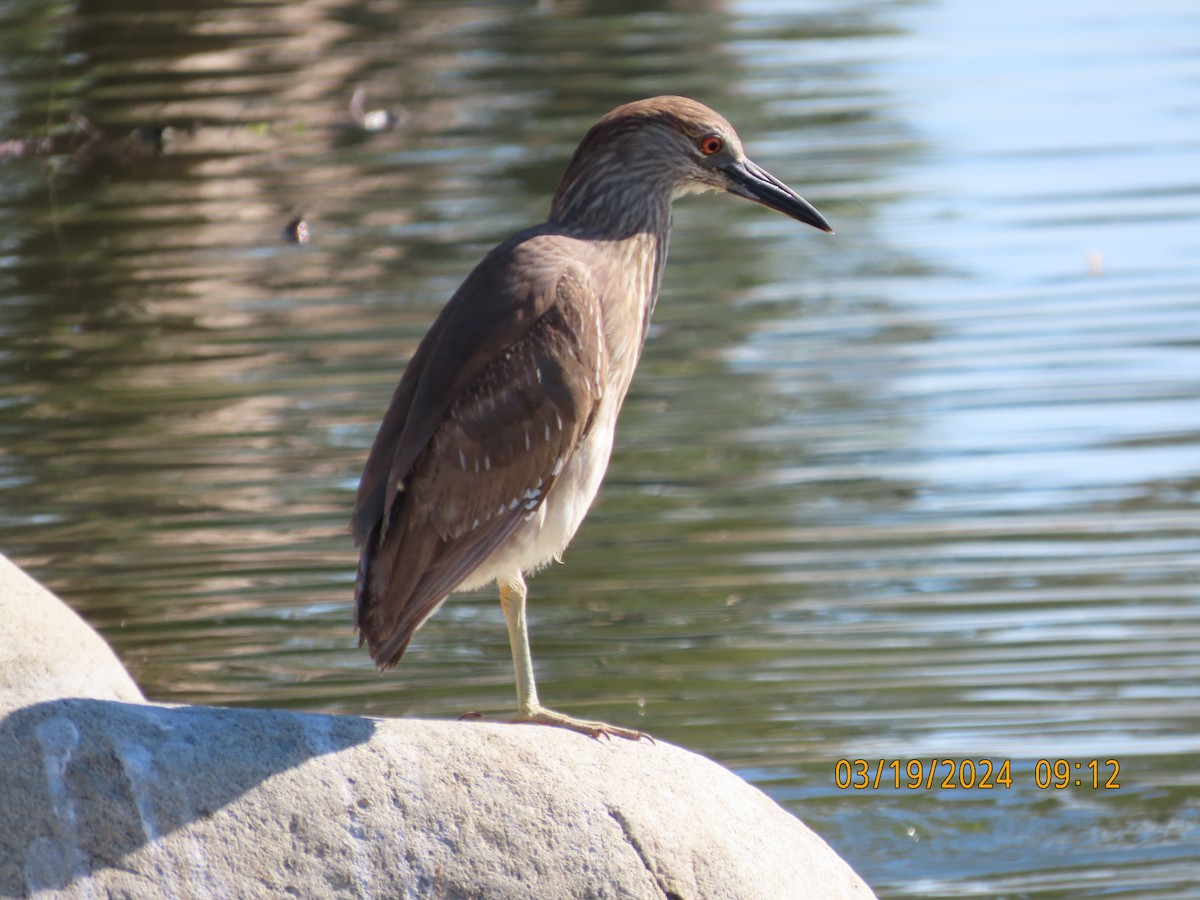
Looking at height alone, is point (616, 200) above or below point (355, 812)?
above

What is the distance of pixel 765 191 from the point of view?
5.78 m

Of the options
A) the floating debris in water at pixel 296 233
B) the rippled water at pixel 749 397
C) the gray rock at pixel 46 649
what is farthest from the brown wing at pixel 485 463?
the floating debris in water at pixel 296 233

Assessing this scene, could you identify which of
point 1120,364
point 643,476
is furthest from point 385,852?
point 1120,364

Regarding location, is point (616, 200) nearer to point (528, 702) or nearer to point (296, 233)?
point (528, 702)

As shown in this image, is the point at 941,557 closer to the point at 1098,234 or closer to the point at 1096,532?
the point at 1096,532

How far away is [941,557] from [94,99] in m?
10.7

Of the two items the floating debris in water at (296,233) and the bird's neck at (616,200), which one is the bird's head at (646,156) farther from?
the floating debris in water at (296,233)

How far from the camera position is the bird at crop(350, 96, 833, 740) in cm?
530

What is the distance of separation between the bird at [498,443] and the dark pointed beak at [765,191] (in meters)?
0.46

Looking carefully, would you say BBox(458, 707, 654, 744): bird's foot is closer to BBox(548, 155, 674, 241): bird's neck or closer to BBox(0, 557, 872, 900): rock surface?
BBox(0, 557, 872, 900): rock surface

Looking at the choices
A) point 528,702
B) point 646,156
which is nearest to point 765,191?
point 646,156
